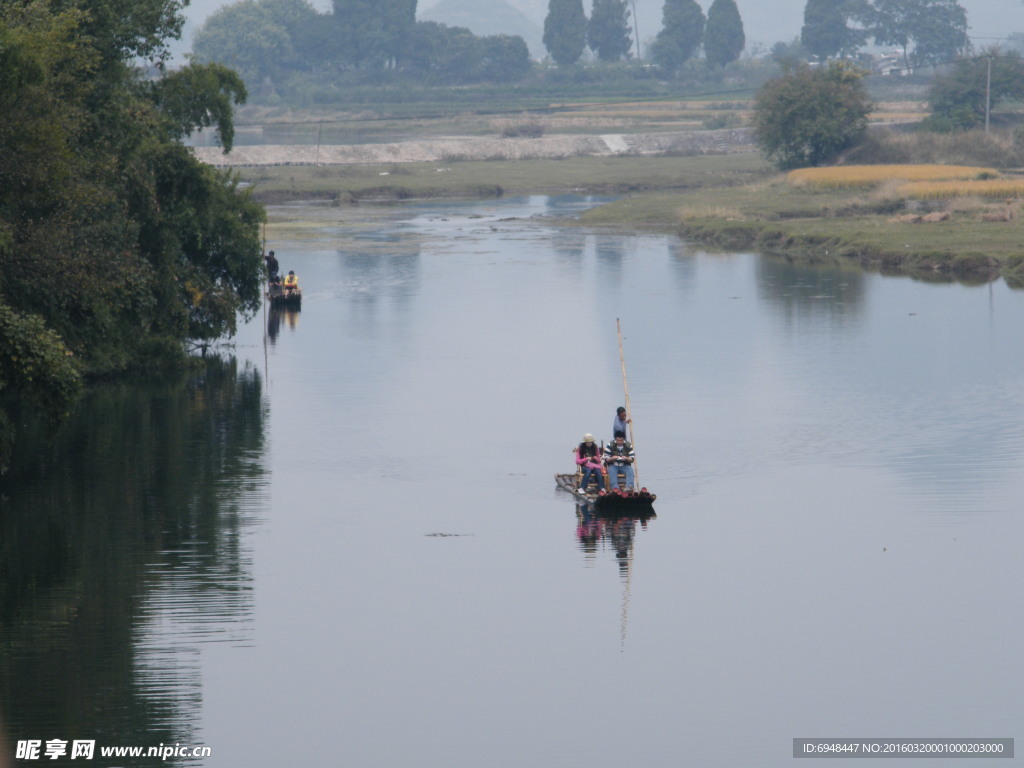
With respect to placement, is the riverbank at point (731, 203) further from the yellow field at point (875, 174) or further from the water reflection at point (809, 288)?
the water reflection at point (809, 288)

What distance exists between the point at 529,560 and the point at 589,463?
12.1ft

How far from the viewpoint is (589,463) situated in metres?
33.2

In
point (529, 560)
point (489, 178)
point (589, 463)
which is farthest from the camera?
point (489, 178)

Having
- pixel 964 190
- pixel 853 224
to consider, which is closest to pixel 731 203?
pixel 853 224

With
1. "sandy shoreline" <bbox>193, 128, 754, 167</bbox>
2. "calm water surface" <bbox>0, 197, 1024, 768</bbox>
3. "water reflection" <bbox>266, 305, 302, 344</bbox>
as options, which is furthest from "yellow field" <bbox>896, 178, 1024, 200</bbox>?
"sandy shoreline" <bbox>193, 128, 754, 167</bbox>

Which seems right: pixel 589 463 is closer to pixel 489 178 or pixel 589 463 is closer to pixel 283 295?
pixel 283 295

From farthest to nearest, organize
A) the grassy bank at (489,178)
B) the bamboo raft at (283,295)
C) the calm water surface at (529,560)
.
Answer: the grassy bank at (489,178) < the bamboo raft at (283,295) < the calm water surface at (529,560)

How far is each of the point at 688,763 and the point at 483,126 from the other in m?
157

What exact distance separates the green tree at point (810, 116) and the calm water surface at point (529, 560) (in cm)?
6499

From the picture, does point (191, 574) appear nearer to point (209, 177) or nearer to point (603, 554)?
point (603, 554)

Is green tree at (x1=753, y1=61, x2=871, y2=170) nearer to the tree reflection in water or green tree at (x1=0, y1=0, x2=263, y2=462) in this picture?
green tree at (x1=0, y1=0, x2=263, y2=462)

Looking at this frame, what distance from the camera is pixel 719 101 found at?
198250 mm

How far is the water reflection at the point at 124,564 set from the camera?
878 inches

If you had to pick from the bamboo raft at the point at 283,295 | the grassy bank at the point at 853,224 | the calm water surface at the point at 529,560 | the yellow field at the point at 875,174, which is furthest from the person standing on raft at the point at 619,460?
the yellow field at the point at 875,174
